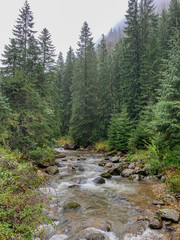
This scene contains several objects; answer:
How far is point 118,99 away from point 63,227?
21.9m

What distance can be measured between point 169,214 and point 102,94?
22029 millimetres

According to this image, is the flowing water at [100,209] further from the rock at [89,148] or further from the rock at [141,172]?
the rock at [89,148]

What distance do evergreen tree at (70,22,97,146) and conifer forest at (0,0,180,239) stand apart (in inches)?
5.9

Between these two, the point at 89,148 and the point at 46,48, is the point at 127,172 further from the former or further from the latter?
the point at 46,48

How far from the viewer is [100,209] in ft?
20.1

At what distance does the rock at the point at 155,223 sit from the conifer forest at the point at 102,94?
2239 millimetres

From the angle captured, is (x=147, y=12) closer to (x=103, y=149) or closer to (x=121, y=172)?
(x=103, y=149)

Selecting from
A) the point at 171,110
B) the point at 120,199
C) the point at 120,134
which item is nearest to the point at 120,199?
the point at 120,199

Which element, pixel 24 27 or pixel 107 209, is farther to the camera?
pixel 24 27

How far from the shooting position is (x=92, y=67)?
83.5 feet

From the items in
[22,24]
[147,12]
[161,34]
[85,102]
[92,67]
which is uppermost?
[147,12]

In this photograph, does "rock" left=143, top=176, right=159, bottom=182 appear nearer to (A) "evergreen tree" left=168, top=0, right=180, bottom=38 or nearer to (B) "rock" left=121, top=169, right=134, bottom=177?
(B) "rock" left=121, top=169, right=134, bottom=177

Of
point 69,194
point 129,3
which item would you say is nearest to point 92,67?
point 129,3

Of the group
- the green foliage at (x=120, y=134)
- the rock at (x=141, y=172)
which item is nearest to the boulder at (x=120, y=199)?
the rock at (x=141, y=172)
